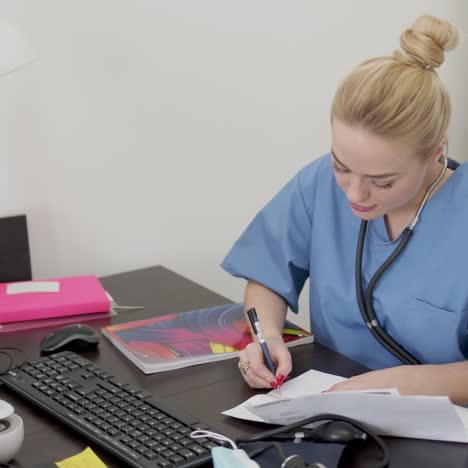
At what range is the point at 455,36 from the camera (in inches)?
51.7

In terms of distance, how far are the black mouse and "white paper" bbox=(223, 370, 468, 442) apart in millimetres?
389

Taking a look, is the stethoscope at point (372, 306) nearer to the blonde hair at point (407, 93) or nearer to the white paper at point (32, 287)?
the blonde hair at point (407, 93)

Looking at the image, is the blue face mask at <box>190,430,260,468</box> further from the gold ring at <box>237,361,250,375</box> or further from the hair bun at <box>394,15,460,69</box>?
the hair bun at <box>394,15,460,69</box>

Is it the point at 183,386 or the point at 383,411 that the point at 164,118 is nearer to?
the point at 183,386

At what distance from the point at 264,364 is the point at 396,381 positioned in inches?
8.2

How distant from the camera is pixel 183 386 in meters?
1.29

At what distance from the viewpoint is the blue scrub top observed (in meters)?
1.33

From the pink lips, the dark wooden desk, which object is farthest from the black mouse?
the pink lips

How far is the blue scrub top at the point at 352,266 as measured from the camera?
A: 1.33m

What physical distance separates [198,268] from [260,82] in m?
0.48

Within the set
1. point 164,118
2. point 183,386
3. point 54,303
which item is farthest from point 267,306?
point 164,118

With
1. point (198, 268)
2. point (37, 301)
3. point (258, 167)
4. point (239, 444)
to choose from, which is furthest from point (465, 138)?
point (239, 444)

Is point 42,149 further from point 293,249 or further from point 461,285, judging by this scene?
point 461,285

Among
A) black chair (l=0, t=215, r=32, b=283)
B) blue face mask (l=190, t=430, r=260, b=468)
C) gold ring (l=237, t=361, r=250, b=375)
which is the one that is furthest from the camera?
black chair (l=0, t=215, r=32, b=283)
